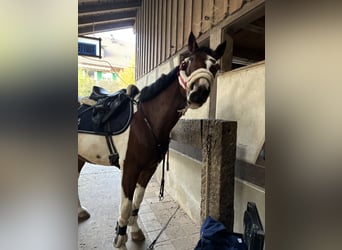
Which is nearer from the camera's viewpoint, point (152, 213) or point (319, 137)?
point (319, 137)

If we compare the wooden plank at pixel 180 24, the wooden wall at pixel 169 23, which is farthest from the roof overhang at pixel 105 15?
the wooden plank at pixel 180 24

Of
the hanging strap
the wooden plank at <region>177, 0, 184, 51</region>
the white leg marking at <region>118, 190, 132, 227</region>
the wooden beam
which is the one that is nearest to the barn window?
the wooden plank at <region>177, 0, 184, 51</region>

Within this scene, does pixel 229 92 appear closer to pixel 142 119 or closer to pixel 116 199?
pixel 142 119

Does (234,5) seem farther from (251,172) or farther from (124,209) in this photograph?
(124,209)

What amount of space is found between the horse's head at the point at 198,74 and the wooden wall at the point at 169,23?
56cm

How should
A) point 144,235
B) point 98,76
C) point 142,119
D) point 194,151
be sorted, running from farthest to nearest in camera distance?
point 98,76, point 194,151, point 144,235, point 142,119

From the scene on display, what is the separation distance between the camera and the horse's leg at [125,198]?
1.62 meters

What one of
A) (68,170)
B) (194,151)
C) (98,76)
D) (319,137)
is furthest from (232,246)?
(98,76)

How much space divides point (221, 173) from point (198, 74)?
613mm

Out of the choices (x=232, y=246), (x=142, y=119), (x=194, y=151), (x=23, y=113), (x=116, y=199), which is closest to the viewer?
Answer: (x=23, y=113)

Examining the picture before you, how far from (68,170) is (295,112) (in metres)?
0.37

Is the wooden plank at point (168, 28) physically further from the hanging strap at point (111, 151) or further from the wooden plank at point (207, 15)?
the hanging strap at point (111, 151)

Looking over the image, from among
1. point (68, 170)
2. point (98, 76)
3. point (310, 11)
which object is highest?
point (98, 76)

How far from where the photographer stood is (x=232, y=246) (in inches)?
42.2
